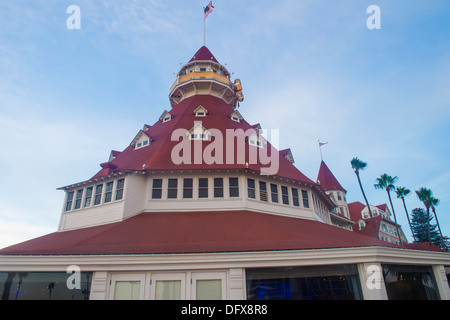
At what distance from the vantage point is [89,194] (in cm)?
1952

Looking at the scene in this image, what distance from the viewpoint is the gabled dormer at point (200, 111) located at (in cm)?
2595

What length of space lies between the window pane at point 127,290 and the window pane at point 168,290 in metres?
0.84

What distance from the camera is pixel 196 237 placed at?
45.4 feet

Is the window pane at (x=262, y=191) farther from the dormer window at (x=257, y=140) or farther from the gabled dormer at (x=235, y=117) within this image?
the gabled dormer at (x=235, y=117)

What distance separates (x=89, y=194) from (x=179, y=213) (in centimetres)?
682

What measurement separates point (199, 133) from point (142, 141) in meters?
5.22

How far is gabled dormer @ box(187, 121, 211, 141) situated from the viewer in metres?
21.8

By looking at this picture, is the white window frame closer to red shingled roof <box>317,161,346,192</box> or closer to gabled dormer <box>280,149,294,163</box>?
gabled dormer <box>280,149,294,163</box>

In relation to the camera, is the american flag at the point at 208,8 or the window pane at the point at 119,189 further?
the american flag at the point at 208,8

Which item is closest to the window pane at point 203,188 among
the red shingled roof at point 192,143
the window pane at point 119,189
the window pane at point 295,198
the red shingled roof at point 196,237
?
the red shingled roof at point 192,143
